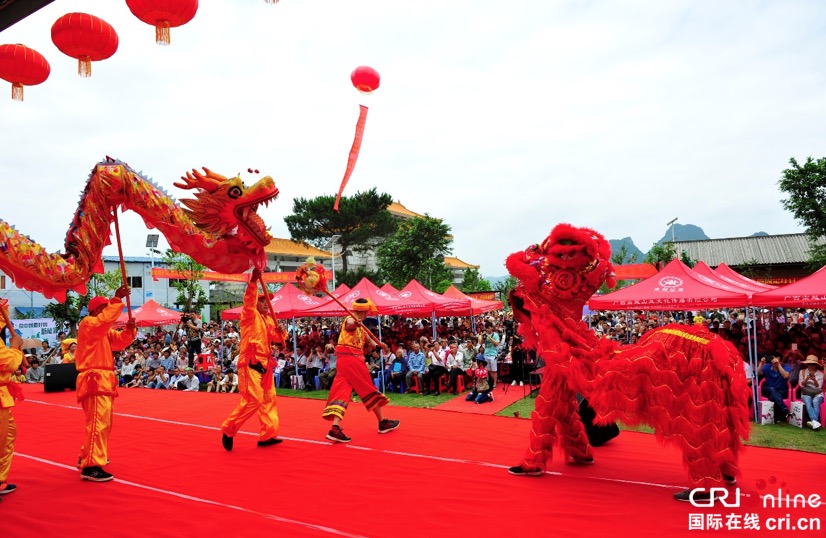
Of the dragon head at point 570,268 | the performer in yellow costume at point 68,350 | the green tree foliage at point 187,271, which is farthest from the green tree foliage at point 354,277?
the dragon head at point 570,268

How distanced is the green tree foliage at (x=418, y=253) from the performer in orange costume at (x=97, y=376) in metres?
21.3

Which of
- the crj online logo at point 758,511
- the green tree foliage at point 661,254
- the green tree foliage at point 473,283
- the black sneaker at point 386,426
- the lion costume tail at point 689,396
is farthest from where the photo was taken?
the green tree foliage at point 473,283

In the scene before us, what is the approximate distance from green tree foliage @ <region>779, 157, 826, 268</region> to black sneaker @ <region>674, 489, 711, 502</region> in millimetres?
16907

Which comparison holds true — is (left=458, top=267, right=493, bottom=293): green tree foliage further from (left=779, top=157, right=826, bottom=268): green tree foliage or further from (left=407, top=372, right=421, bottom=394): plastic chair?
(left=407, top=372, right=421, bottom=394): plastic chair

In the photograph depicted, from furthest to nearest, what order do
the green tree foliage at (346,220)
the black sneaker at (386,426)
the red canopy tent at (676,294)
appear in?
the green tree foliage at (346,220), the red canopy tent at (676,294), the black sneaker at (386,426)

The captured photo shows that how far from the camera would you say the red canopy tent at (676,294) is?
7.11 m

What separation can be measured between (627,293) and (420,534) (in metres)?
6.54

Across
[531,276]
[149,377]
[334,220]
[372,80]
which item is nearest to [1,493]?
[531,276]

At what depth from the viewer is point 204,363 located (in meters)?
12.3

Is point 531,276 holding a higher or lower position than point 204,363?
higher

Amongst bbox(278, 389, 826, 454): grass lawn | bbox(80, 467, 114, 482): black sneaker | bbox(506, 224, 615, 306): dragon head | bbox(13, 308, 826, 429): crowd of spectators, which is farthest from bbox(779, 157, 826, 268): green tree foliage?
bbox(80, 467, 114, 482): black sneaker

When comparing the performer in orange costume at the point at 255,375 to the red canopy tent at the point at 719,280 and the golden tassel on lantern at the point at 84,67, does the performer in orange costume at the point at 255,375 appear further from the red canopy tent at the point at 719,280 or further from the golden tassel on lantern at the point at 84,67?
the red canopy tent at the point at 719,280

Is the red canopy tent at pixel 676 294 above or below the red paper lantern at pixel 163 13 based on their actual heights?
below

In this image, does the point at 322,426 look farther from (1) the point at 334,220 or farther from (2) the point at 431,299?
(1) the point at 334,220
